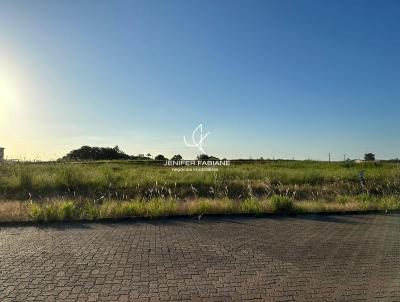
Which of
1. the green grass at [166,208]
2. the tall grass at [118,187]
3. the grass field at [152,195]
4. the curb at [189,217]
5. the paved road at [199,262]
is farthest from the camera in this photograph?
the tall grass at [118,187]

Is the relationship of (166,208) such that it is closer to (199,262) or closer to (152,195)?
(199,262)

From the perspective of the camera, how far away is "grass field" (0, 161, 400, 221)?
11016mm

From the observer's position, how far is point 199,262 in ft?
20.9

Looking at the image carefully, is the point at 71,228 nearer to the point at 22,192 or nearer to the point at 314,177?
the point at 22,192

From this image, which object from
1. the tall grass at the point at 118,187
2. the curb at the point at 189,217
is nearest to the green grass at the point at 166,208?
the curb at the point at 189,217

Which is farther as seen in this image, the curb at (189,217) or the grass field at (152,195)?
the grass field at (152,195)

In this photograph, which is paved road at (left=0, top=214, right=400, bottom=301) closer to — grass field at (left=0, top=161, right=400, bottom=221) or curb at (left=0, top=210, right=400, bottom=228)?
curb at (left=0, top=210, right=400, bottom=228)

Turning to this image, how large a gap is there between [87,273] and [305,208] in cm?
789

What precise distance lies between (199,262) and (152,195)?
10501 mm

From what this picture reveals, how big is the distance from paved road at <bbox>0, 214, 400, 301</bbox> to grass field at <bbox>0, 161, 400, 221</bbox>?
4.42 feet

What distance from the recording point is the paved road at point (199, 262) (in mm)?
5082

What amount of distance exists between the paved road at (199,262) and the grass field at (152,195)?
1348mm

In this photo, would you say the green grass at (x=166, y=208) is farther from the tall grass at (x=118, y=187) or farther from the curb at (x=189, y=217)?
the tall grass at (x=118, y=187)

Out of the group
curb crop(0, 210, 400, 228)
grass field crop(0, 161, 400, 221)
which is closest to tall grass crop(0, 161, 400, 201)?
grass field crop(0, 161, 400, 221)
